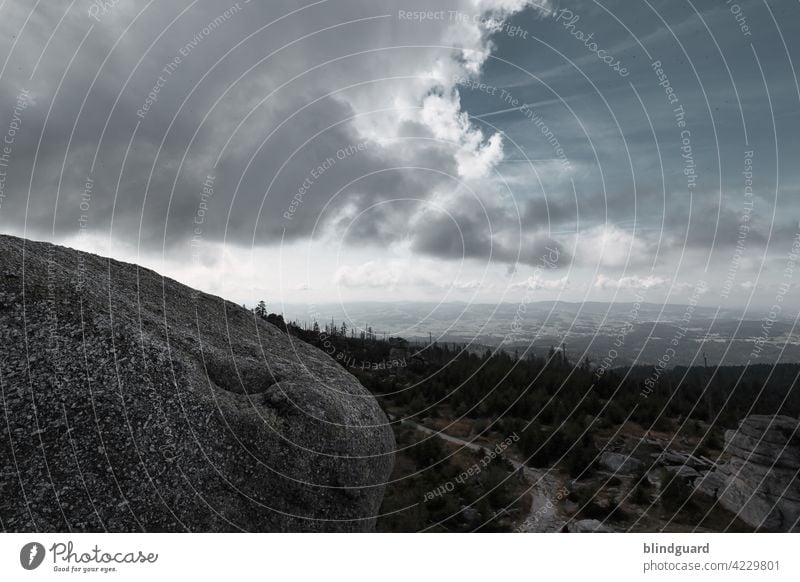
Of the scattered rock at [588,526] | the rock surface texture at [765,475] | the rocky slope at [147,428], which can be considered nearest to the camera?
the rocky slope at [147,428]

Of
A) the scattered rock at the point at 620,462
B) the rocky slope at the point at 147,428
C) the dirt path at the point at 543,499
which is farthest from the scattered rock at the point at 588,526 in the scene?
the rocky slope at the point at 147,428

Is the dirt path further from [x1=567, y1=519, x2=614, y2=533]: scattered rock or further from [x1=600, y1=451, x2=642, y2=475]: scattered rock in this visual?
[x1=600, y1=451, x2=642, y2=475]: scattered rock

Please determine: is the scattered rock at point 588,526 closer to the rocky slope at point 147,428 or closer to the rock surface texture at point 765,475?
the rock surface texture at point 765,475

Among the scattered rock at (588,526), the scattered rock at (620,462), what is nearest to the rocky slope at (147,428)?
the scattered rock at (588,526)

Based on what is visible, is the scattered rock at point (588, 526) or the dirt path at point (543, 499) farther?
the dirt path at point (543, 499)

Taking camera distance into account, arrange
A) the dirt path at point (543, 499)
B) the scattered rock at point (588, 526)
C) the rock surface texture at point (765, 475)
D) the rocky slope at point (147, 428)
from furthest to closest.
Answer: the dirt path at point (543, 499) < the rock surface texture at point (765, 475) < the scattered rock at point (588, 526) < the rocky slope at point (147, 428)

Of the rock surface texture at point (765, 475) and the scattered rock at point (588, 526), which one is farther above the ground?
the rock surface texture at point (765, 475)

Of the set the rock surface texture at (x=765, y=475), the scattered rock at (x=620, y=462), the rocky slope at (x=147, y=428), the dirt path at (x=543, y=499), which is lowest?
the dirt path at (x=543, y=499)
